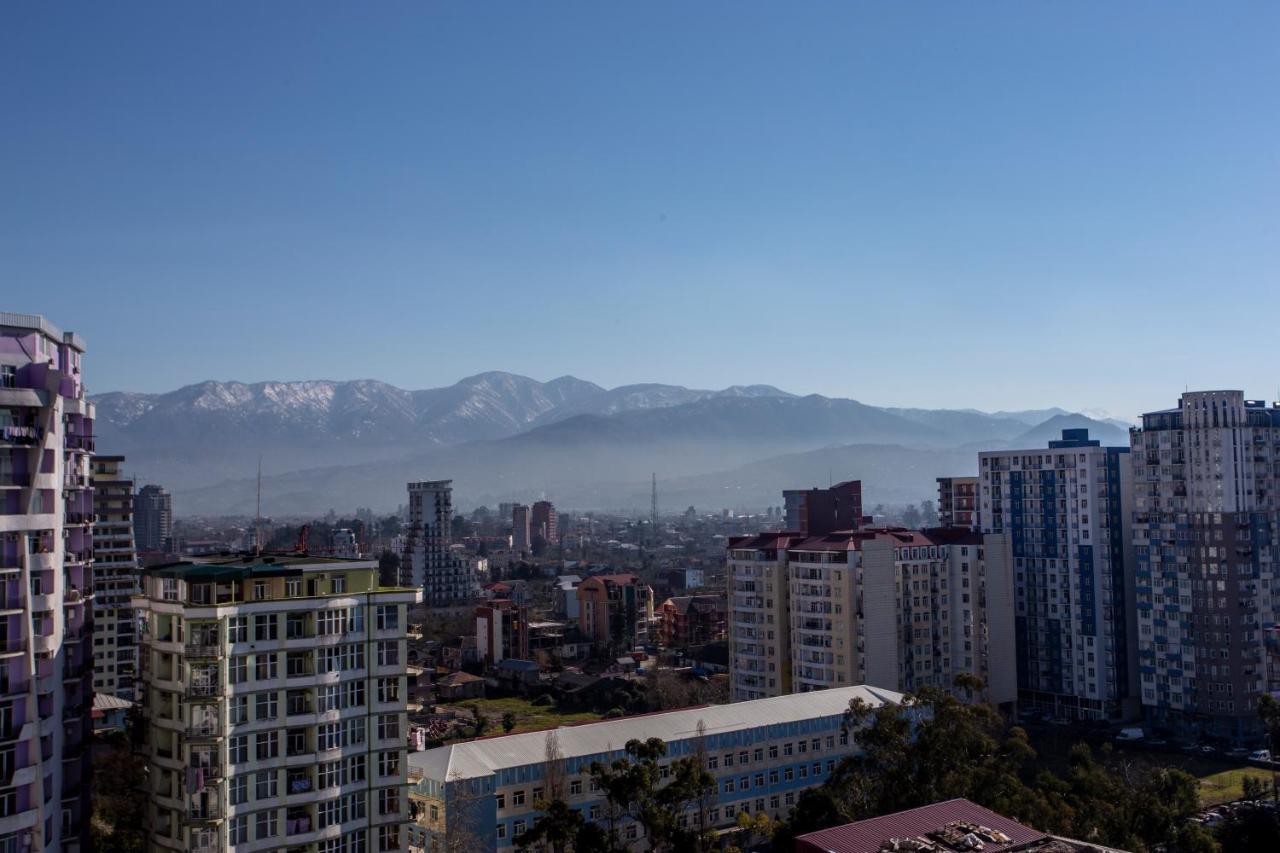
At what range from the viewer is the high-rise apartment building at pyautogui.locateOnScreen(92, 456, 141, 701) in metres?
35.3

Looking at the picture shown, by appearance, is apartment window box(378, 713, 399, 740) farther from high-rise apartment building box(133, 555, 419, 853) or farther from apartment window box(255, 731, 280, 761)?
apartment window box(255, 731, 280, 761)

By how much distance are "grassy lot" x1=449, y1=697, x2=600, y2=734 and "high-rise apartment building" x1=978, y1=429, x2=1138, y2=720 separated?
16483 millimetres

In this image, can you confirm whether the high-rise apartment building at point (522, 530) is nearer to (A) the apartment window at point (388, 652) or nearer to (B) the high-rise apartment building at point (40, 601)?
(A) the apartment window at point (388, 652)

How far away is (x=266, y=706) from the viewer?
14.9 m

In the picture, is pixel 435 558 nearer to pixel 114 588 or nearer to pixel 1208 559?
pixel 114 588

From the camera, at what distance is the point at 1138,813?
19625 mm

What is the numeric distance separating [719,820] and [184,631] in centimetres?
1251

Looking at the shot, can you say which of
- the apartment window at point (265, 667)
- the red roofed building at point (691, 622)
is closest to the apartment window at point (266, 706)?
the apartment window at point (265, 667)

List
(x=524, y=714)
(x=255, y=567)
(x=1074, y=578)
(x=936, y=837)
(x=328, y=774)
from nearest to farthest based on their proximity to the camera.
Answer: (x=328, y=774), (x=255, y=567), (x=936, y=837), (x=1074, y=578), (x=524, y=714)

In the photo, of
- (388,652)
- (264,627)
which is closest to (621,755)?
(388,652)

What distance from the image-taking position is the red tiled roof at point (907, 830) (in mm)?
15914

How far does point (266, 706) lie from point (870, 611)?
21.6m

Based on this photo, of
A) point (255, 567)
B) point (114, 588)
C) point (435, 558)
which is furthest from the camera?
point (435, 558)

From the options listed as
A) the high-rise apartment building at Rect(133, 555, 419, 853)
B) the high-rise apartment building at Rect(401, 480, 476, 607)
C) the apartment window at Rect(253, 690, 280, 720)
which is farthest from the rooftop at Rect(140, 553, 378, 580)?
the high-rise apartment building at Rect(401, 480, 476, 607)
